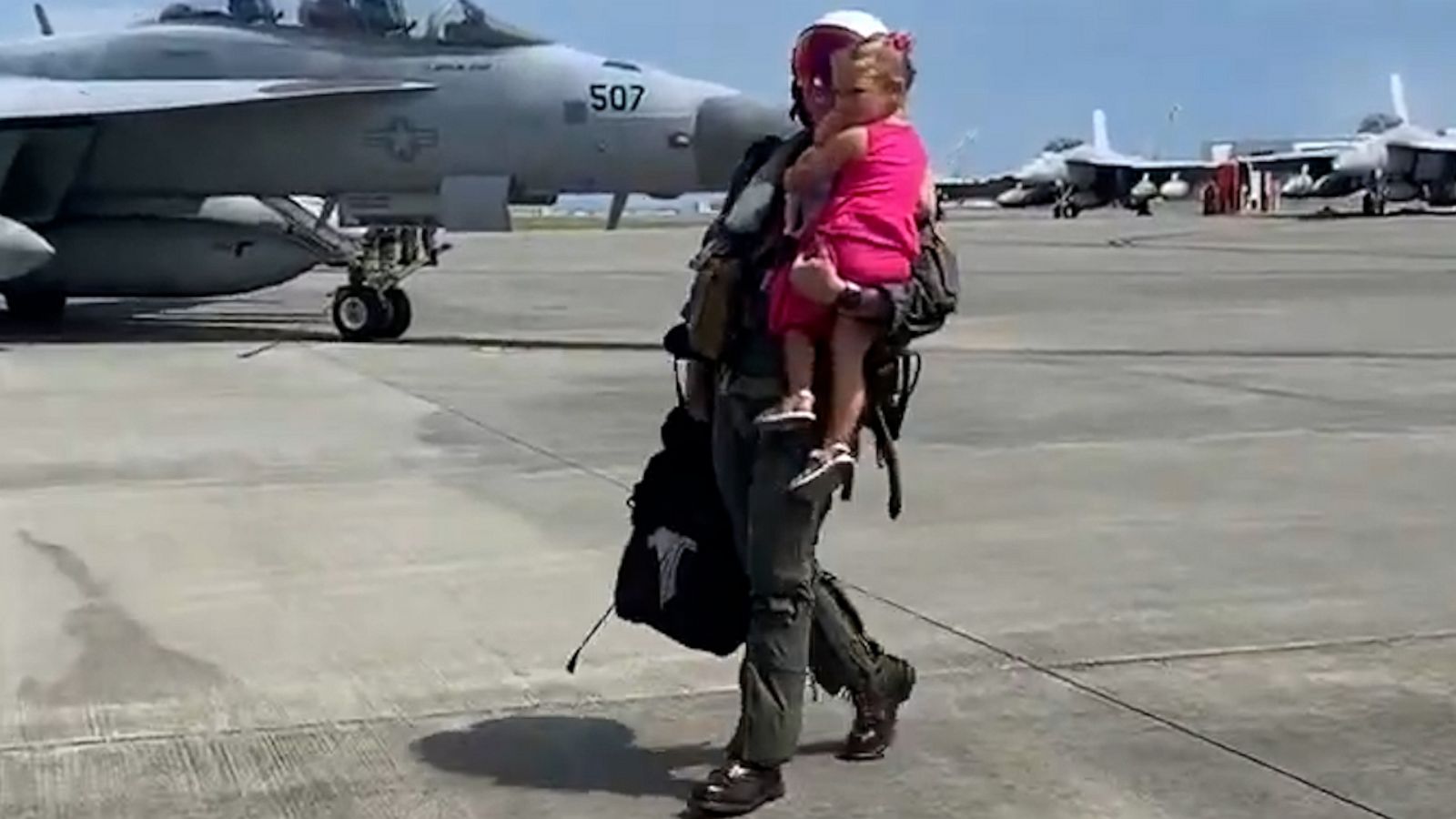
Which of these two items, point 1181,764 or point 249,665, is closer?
point 1181,764

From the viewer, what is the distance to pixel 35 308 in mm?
18406

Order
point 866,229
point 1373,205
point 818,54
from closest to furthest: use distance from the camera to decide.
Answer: point 866,229 → point 818,54 → point 1373,205

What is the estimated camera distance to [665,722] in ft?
16.7

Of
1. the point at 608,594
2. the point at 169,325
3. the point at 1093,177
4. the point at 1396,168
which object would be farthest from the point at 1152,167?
the point at 608,594

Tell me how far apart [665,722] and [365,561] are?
2.35m

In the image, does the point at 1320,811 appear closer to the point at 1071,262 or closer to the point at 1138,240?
the point at 1071,262

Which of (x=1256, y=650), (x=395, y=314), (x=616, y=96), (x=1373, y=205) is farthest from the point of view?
(x=1373, y=205)

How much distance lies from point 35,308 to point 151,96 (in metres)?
3.17

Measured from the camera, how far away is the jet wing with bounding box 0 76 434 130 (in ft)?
51.4

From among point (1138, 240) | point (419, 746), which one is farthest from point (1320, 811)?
point (1138, 240)

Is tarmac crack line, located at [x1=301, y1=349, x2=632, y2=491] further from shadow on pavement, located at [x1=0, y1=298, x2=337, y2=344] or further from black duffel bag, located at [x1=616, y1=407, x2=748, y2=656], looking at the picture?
black duffel bag, located at [x1=616, y1=407, x2=748, y2=656]

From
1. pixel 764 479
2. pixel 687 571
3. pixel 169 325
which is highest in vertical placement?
pixel 764 479

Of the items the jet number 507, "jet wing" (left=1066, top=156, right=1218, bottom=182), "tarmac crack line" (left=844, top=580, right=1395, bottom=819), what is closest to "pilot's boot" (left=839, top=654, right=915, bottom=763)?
"tarmac crack line" (left=844, top=580, right=1395, bottom=819)

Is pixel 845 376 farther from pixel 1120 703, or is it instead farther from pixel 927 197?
pixel 1120 703
